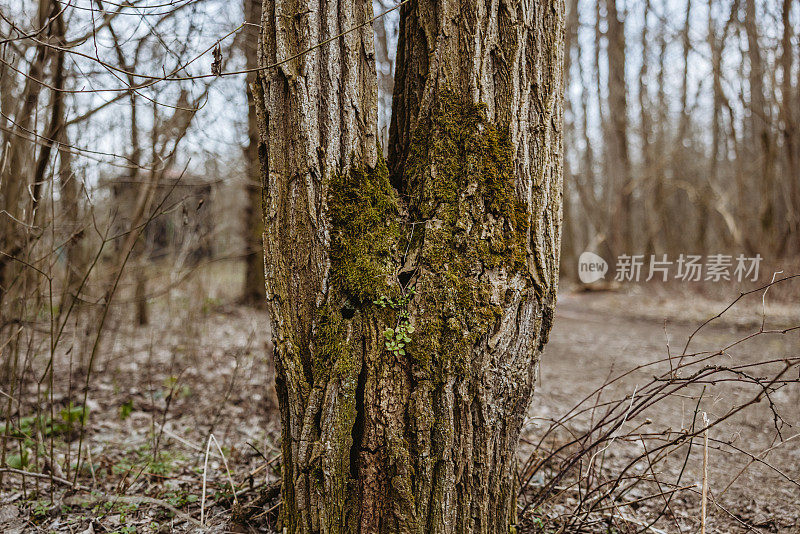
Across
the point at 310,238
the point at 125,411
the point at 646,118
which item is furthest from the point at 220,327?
the point at 646,118

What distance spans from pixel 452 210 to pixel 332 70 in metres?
0.66

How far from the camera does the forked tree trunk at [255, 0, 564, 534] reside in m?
1.75

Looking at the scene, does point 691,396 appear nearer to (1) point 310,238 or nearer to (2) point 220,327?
(1) point 310,238

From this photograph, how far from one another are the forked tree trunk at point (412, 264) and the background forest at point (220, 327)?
316 millimetres

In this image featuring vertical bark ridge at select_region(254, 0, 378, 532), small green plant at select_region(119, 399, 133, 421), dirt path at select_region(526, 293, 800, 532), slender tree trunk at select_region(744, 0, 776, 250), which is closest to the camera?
vertical bark ridge at select_region(254, 0, 378, 532)

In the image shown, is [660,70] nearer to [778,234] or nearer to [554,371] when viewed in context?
[778,234]

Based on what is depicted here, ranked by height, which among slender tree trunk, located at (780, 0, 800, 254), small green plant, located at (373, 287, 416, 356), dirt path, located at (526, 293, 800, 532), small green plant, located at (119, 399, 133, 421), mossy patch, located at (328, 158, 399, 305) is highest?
slender tree trunk, located at (780, 0, 800, 254)

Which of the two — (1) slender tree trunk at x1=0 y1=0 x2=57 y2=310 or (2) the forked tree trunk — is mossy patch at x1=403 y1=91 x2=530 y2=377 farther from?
(1) slender tree trunk at x1=0 y1=0 x2=57 y2=310

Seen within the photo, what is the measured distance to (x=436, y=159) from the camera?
1.87m

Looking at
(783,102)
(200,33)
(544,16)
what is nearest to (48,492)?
(200,33)

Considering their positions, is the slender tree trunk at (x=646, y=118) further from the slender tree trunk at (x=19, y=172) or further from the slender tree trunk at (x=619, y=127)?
the slender tree trunk at (x=19, y=172)

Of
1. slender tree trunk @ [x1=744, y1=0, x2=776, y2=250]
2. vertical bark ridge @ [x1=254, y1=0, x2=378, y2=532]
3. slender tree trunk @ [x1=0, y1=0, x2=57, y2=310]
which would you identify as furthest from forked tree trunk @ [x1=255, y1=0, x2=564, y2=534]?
slender tree trunk @ [x1=744, y1=0, x2=776, y2=250]

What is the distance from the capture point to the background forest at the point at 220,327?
2.27m

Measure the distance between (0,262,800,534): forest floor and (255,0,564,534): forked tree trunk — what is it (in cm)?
61
